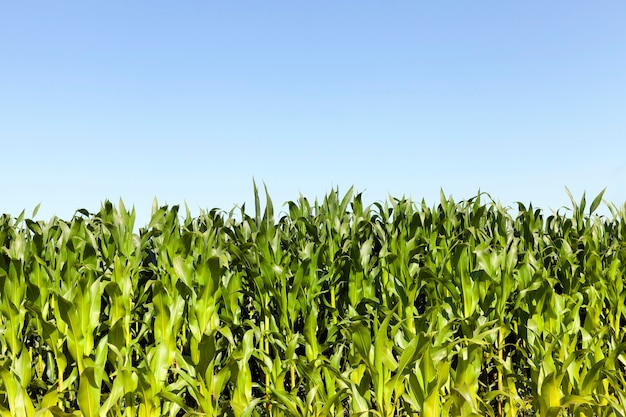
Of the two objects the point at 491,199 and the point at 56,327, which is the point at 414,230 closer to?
the point at 491,199

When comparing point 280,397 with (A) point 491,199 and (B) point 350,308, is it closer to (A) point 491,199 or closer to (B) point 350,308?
(B) point 350,308

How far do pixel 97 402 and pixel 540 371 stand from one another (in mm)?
2462

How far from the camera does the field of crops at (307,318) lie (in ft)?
10.9

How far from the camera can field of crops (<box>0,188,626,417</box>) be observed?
130 inches

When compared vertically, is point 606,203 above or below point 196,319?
above

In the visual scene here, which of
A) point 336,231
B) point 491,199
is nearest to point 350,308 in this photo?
point 336,231

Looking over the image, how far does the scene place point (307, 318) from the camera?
3.88 m

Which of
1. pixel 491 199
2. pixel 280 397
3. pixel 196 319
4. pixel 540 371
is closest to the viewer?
pixel 280 397

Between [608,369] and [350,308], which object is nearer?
[608,369]

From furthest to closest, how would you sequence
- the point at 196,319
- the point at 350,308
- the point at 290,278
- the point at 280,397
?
the point at 290,278
the point at 350,308
the point at 196,319
the point at 280,397

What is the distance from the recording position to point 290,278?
14.6 ft

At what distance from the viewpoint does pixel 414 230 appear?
198 inches

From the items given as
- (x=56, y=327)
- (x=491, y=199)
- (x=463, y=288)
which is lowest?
(x=56, y=327)

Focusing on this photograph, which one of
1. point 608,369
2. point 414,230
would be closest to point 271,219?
point 414,230
